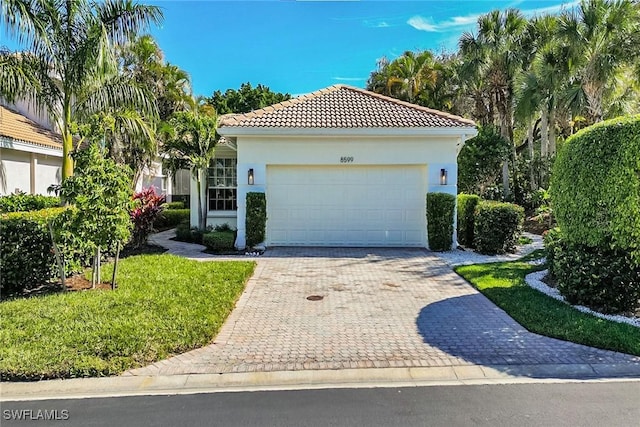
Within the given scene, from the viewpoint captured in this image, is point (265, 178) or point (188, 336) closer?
point (188, 336)

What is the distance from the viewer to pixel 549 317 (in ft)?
20.4

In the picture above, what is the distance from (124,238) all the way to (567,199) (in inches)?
295

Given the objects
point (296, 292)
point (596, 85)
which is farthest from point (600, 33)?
point (296, 292)

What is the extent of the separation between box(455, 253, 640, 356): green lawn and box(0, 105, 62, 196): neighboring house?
1381 cm

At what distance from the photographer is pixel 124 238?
709cm

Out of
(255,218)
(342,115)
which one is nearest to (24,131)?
(255,218)

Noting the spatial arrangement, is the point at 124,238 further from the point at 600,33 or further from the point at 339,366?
the point at 600,33

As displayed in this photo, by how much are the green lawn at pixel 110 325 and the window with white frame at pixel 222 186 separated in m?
6.83

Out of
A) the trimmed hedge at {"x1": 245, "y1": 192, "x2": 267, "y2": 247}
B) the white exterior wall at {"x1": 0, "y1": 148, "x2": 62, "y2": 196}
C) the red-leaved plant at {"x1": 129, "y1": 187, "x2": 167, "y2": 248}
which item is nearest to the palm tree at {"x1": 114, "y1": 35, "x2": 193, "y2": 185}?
the white exterior wall at {"x1": 0, "y1": 148, "x2": 62, "y2": 196}

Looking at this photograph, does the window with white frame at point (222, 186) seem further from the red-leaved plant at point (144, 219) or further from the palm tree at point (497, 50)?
the palm tree at point (497, 50)

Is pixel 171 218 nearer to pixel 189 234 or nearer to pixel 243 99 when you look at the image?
pixel 189 234

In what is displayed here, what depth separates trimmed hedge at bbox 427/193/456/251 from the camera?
12.2m

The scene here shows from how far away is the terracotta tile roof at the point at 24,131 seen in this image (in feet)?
45.2

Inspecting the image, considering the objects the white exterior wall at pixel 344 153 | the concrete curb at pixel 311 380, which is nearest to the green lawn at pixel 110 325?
the concrete curb at pixel 311 380
